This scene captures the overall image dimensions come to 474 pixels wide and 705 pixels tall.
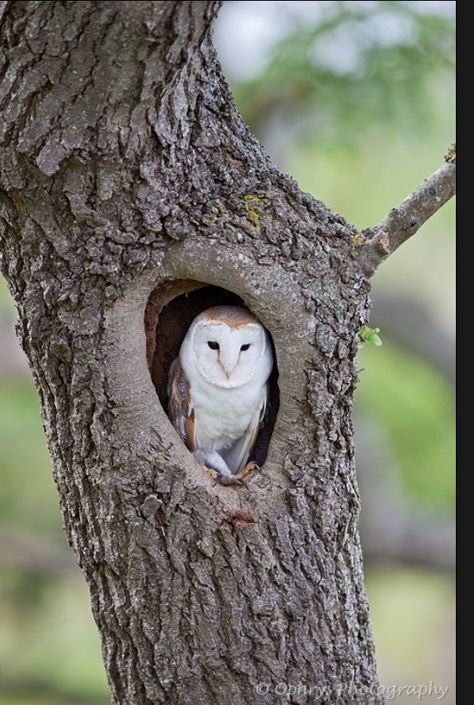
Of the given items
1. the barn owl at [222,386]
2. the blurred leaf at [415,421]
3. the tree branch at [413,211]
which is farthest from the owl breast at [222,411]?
the blurred leaf at [415,421]

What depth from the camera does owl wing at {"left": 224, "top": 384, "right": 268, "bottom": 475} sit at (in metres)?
3.40

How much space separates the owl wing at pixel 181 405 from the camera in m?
3.42

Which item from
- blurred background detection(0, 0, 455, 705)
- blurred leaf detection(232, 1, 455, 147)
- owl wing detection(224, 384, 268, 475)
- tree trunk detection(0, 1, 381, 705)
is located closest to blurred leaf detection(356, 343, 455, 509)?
blurred background detection(0, 0, 455, 705)

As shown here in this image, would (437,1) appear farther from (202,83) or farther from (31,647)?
(31,647)

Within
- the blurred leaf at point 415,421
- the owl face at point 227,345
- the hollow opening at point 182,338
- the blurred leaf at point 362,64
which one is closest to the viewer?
the owl face at point 227,345

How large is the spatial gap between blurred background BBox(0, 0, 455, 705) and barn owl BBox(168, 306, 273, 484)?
337cm

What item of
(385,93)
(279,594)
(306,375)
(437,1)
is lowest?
(279,594)

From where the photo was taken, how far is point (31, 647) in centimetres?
793

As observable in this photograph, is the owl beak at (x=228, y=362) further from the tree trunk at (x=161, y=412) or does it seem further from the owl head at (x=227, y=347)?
the tree trunk at (x=161, y=412)

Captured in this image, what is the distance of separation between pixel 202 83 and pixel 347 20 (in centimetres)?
392

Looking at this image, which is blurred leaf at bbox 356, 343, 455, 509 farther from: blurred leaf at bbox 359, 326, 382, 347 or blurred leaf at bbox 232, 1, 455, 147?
blurred leaf at bbox 359, 326, 382, 347

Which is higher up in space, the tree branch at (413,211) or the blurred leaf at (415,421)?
the blurred leaf at (415,421)

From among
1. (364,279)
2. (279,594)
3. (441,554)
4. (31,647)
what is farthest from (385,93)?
(31,647)

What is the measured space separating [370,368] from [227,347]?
242 inches
